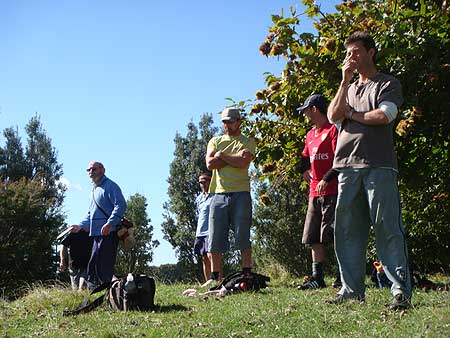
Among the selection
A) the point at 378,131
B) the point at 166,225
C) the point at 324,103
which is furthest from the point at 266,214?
the point at 378,131

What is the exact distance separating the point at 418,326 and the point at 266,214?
19.9 metres

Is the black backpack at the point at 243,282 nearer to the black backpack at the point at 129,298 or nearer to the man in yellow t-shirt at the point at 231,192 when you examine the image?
the man in yellow t-shirt at the point at 231,192

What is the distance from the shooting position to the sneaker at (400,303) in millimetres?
4652

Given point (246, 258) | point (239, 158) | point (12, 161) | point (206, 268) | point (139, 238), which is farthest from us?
point (12, 161)

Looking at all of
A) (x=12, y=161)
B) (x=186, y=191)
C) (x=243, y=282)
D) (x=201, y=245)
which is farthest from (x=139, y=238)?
(x=243, y=282)

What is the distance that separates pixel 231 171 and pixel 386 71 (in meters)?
2.37

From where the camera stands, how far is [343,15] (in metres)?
8.25

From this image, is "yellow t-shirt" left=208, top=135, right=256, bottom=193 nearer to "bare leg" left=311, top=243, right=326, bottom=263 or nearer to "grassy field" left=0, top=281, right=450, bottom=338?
"bare leg" left=311, top=243, right=326, bottom=263

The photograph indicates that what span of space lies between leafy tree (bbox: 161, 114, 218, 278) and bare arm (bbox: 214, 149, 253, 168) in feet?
76.5

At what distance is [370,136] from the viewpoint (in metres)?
4.98

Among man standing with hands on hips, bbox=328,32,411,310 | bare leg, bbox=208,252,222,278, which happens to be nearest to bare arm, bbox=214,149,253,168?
bare leg, bbox=208,252,222,278

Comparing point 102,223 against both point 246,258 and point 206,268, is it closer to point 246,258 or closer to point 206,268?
point 206,268

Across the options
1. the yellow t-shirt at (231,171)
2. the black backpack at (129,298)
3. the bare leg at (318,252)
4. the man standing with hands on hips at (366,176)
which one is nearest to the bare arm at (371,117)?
the man standing with hands on hips at (366,176)

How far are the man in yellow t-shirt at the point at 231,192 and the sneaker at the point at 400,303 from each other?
2.99 meters
